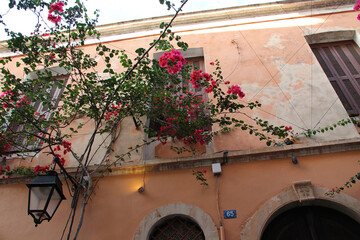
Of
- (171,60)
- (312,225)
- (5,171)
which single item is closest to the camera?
(312,225)

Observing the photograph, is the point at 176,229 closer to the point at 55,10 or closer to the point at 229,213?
the point at 229,213

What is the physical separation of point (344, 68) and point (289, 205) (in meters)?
3.79

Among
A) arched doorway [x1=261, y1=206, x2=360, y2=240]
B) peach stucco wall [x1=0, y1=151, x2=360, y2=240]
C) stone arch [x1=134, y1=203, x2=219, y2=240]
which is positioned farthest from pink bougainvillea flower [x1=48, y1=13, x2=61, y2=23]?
arched doorway [x1=261, y1=206, x2=360, y2=240]

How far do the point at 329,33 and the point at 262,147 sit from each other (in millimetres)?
3863

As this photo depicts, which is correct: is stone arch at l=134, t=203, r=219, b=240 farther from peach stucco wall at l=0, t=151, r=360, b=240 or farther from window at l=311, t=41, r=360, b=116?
window at l=311, t=41, r=360, b=116

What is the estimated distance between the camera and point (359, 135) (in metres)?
4.30

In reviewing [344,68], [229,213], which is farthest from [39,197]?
[344,68]

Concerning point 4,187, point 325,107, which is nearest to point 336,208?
point 325,107

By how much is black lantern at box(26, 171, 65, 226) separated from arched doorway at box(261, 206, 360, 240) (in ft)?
9.42

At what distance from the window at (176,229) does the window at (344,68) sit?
3739 millimetres

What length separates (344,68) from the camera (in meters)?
5.67

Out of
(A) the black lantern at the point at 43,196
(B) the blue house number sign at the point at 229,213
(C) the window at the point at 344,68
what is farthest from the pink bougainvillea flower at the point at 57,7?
(C) the window at the point at 344,68

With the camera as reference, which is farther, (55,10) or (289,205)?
(55,10)

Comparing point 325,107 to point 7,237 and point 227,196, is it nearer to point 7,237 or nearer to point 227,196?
point 227,196
